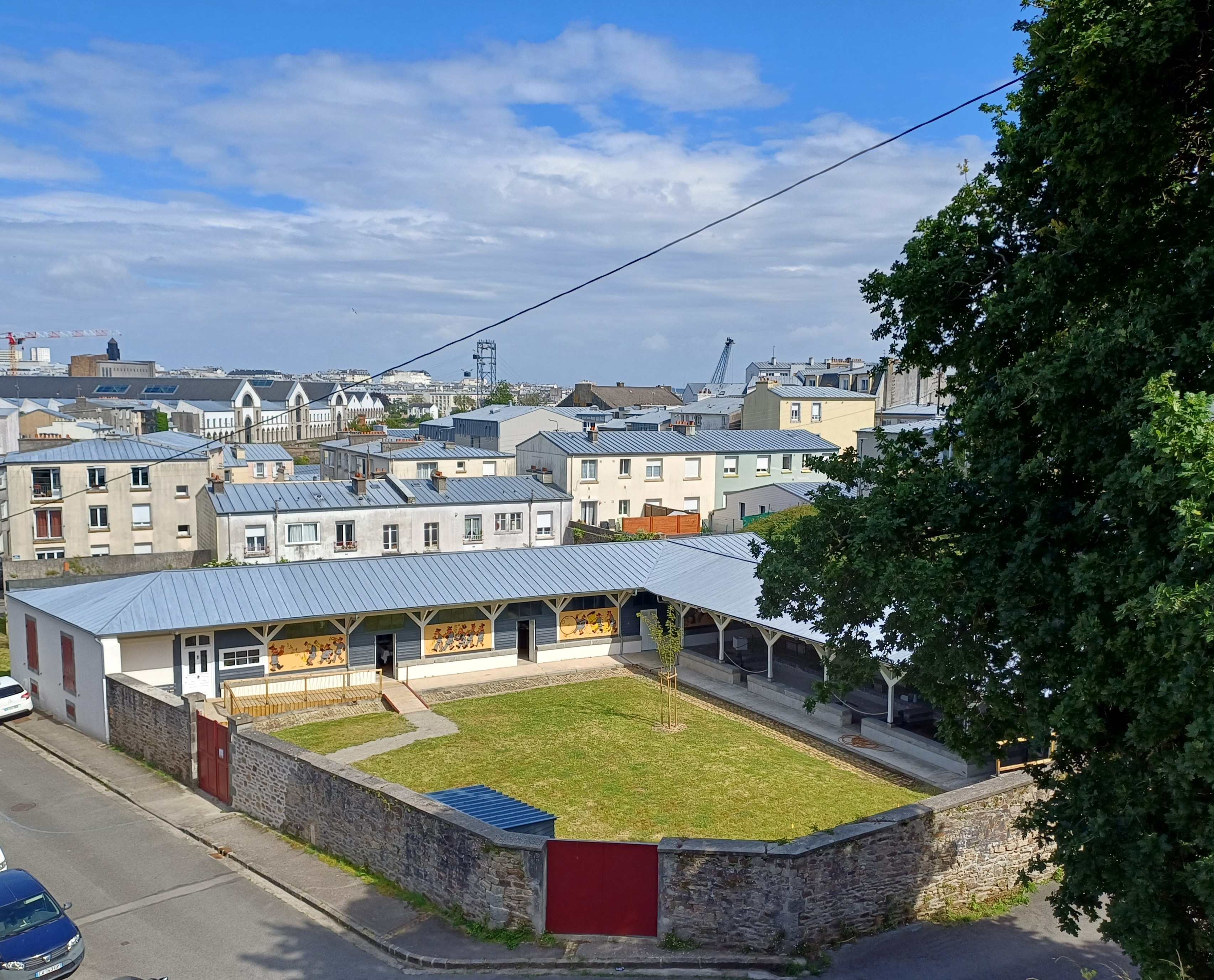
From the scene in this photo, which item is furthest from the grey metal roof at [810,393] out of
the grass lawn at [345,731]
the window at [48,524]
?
the grass lawn at [345,731]

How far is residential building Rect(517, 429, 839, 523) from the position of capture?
50.2 m

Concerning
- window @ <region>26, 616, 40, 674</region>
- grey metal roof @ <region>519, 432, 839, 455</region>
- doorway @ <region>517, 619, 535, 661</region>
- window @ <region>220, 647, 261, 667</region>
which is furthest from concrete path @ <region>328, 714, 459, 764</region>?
grey metal roof @ <region>519, 432, 839, 455</region>

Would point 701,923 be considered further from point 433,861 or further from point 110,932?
point 110,932

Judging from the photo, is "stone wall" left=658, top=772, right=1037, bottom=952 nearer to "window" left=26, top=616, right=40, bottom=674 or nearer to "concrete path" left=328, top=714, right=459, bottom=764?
"concrete path" left=328, top=714, right=459, bottom=764

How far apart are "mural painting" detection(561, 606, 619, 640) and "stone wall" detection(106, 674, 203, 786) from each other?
13748mm

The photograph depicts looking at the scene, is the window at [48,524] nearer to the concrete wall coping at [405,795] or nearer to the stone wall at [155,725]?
the stone wall at [155,725]

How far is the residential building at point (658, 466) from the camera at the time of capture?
50.2 metres

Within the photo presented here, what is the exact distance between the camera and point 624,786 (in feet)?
73.4

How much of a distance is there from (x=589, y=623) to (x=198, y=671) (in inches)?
506

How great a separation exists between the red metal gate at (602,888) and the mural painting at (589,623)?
20.2m

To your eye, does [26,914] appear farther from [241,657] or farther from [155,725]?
[241,657]

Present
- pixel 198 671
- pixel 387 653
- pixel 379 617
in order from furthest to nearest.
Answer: pixel 387 653 < pixel 379 617 < pixel 198 671

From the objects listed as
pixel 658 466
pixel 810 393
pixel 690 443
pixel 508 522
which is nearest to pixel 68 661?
pixel 508 522

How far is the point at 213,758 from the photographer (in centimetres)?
2112
